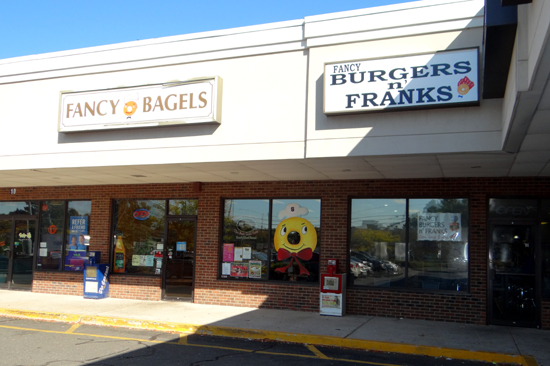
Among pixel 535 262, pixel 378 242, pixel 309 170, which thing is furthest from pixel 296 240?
pixel 535 262

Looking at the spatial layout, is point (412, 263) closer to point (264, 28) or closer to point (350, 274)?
point (350, 274)

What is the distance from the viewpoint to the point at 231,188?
1378cm

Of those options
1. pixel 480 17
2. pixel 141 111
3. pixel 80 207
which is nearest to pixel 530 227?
pixel 480 17

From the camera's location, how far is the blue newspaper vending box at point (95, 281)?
46.6ft

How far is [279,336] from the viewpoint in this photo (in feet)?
32.0

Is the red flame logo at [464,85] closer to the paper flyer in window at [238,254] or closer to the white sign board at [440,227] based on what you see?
the white sign board at [440,227]

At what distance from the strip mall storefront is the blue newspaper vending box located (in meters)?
0.42

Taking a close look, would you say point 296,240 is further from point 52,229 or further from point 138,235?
point 52,229

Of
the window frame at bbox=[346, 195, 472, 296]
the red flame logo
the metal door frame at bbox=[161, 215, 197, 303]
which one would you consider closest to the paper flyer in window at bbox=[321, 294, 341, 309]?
the window frame at bbox=[346, 195, 472, 296]

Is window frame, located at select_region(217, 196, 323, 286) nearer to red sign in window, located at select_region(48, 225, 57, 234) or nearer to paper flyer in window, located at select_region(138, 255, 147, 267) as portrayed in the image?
paper flyer in window, located at select_region(138, 255, 147, 267)

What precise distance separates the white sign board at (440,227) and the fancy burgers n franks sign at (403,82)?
381 centimetres

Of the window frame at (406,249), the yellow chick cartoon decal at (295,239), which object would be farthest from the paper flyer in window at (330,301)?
the yellow chick cartoon decal at (295,239)

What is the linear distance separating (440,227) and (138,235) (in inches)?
342

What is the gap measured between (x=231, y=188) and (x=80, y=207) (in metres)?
5.40
